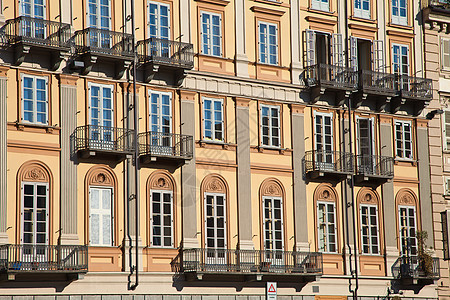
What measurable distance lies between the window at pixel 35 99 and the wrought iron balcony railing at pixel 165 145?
4545 millimetres

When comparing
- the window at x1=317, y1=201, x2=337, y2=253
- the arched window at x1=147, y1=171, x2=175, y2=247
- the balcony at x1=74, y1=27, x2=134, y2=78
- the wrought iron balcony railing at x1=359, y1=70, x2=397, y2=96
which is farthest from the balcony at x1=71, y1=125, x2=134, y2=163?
the wrought iron balcony railing at x1=359, y1=70, x2=397, y2=96

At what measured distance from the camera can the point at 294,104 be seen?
158ft

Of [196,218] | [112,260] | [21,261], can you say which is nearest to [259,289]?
[196,218]

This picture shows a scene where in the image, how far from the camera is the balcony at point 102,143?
41.0 metres

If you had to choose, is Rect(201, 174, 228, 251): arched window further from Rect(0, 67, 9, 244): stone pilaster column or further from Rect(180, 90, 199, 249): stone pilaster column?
Rect(0, 67, 9, 244): stone pilaster column

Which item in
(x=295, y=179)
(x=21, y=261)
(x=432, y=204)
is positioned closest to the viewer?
(x=21, y=261)

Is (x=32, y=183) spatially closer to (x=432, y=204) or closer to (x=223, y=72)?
(x=223, y=72)

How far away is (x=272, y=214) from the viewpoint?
153 ft

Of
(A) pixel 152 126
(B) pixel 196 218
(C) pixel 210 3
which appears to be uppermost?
(C) pixel 210 3

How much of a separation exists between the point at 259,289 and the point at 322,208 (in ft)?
18.6

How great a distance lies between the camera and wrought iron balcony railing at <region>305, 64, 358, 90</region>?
48531 millimetres

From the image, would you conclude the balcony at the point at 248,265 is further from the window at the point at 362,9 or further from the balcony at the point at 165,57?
the window at the point at 362,9

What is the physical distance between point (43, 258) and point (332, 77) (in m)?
17.8

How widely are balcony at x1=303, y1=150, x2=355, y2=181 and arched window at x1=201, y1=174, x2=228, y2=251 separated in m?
4.89
